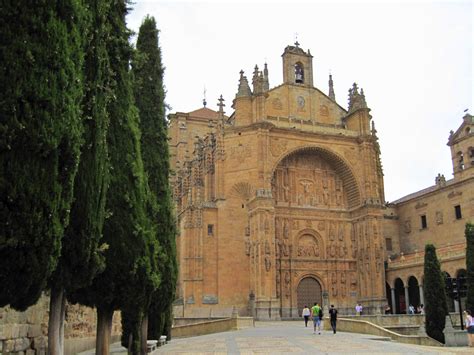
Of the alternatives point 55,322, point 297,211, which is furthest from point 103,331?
point 297,211

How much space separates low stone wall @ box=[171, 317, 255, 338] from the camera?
2702cm

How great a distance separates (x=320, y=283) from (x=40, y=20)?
34.5 m

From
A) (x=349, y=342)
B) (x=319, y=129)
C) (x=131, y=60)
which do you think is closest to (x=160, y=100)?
(x=131, y=60)

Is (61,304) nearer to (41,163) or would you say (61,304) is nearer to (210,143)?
(41,163)

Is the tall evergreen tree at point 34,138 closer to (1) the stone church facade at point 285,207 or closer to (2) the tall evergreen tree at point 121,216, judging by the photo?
(2) the tall evergreen tree at point 121,216

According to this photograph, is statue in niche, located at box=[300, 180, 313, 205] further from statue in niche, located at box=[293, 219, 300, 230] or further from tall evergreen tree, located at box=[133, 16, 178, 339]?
tall evergreen tree, located at box=[133, 16, 178, 339]

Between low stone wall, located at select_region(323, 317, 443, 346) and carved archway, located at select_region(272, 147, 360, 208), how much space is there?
1380 cm

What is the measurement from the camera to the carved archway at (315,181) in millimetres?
38281

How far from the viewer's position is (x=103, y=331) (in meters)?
10.1

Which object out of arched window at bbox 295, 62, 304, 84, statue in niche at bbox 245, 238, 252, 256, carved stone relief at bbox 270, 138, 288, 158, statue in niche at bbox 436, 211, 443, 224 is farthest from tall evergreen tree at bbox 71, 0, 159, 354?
statue in niche at bbox 436, 211, 443, 224

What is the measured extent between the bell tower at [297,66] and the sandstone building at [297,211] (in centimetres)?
8

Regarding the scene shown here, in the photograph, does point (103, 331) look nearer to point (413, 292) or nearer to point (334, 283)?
point (334, 283)

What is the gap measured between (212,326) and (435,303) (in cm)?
1204

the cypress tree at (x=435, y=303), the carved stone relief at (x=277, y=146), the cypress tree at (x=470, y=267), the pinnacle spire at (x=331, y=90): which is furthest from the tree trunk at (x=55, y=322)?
the pinnacle spire at (x=331, y=90)
